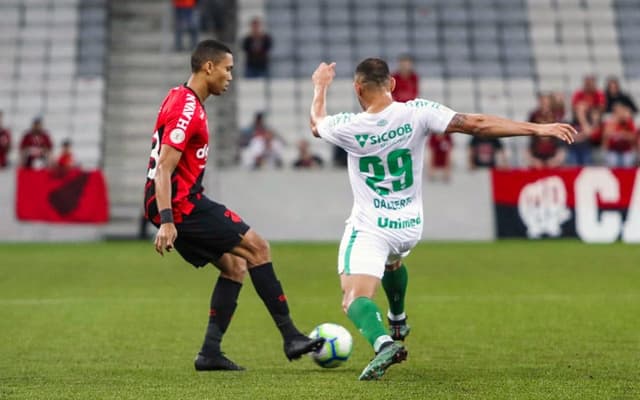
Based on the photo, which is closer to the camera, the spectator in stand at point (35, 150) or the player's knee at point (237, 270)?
the player's knee at point (237, 270)

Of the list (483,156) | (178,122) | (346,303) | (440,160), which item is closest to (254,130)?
(440,160)

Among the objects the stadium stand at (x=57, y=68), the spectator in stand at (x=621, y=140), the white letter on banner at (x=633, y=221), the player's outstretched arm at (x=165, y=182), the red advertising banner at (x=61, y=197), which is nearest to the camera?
the player's outstretched arm at (x=165, y=182)

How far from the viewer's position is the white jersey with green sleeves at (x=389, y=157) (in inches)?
274

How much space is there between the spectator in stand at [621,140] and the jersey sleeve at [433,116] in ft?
49.1

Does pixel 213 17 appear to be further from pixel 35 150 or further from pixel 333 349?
pixel 333 349

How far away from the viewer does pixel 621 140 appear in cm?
2136

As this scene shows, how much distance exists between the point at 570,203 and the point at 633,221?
40.4 inches

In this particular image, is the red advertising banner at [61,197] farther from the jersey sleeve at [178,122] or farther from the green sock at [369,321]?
the green sock at [369,321]

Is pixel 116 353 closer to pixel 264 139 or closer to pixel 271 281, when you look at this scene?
pixel 271 281

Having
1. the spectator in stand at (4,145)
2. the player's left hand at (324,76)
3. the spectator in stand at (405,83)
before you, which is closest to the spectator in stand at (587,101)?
the spectator in stand at (405,83)

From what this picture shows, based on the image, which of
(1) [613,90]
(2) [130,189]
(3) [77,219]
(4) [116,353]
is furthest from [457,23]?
(4) [116,353]

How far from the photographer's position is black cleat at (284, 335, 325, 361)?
722 centimetres

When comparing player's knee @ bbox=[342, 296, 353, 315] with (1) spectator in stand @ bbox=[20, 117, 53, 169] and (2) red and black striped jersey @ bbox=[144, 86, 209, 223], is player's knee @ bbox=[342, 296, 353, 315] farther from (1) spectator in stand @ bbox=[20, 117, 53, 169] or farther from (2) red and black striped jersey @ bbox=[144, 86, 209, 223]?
(1) spectator in stand @ bbox=[20, 117, 53, 169]

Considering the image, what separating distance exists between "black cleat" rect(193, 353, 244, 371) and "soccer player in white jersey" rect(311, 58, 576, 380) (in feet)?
2.64
